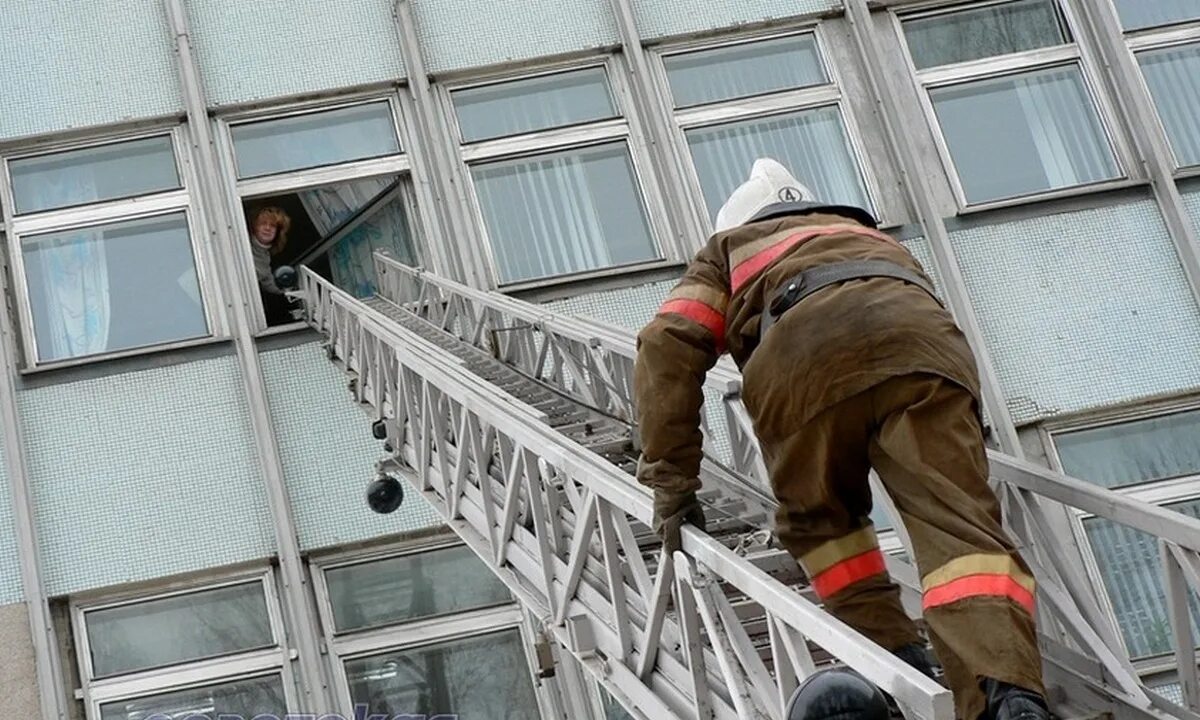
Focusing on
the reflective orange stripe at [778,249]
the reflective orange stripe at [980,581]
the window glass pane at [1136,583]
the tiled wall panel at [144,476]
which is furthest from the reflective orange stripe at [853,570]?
the tiled wall panel at [144,476]

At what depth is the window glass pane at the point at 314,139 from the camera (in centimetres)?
1054

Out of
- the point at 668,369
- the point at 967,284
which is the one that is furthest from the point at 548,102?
the point at 668,369

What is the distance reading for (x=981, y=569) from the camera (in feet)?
12.3

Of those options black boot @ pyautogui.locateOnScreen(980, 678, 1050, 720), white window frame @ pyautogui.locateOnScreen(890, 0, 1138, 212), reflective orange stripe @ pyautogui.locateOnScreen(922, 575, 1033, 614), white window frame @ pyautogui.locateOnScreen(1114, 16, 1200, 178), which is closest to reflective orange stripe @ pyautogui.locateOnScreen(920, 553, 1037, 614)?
reflective orange stripe @ pyautogui.locateOnScreen(922, 575, 1033, 614)

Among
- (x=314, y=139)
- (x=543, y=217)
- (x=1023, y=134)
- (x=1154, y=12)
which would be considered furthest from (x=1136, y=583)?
(x=314, y=139)

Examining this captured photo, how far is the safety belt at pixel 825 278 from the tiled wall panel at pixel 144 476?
5868 millimetres

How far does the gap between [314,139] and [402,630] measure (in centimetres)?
321

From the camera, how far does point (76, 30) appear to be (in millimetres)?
10555

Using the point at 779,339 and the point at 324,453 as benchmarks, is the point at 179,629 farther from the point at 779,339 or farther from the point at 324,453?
the point at 779,339

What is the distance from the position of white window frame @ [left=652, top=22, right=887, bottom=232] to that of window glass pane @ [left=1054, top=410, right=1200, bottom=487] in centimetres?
189

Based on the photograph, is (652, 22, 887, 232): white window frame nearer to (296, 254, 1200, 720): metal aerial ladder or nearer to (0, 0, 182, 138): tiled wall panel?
(296, 254, 1200, 720): metal aerial ladder

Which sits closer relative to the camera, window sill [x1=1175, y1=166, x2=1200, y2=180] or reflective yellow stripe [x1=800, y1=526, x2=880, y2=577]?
reflective yellow stripe [x1=800, y1=526, x2=880, y2=577]

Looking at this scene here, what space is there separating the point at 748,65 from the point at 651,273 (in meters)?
1.66

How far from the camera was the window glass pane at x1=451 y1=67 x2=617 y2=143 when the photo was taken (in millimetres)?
10695
